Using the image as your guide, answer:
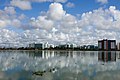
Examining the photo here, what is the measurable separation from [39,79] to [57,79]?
2058mm

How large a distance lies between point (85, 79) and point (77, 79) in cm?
93

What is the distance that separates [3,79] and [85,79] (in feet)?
30.7

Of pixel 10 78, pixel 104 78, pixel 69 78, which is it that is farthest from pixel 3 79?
pixel 104 78

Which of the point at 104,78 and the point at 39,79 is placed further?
the point at 104,78

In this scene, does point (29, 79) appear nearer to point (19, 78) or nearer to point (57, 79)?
point (19, 78)

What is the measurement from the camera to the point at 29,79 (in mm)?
28031

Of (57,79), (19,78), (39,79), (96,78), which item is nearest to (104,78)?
(96,78)

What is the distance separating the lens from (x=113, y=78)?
30.6 m

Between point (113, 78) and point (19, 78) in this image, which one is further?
point (113, 78)

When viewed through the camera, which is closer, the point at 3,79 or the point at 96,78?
the point at 3,79

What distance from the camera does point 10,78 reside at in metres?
29.1

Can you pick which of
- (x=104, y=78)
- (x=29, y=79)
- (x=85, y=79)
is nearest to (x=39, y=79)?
(x=29, y=79)

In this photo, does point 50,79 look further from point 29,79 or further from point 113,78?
point 113,78

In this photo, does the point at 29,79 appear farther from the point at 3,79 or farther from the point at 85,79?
the point at 85,79
